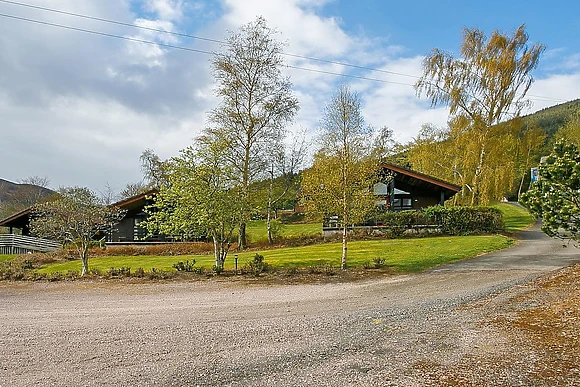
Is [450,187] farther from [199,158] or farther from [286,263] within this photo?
[199,158]

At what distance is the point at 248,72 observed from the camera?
2577cm

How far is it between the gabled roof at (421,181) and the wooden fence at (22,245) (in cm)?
2268

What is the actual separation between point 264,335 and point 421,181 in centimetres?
2361

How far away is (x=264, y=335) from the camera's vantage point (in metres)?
6.46

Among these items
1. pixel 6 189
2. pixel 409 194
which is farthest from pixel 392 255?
pixel 6 189

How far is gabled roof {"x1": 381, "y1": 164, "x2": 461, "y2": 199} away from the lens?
87.8 ft

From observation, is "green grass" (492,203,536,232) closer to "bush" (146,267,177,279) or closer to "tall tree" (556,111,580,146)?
"tall tree" (556,111,580,146)

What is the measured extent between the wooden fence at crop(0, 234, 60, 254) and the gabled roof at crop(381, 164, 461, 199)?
2268 centimetres

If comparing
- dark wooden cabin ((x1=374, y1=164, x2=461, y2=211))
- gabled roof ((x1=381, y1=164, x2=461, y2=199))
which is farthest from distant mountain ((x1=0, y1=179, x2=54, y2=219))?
gabled roof ((x1=381, y1=164, x2=461, y2=199))

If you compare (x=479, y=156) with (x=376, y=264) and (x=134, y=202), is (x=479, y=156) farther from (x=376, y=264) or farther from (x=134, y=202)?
(x=134, y=202)

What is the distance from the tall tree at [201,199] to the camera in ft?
45.8

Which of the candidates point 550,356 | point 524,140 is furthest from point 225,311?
point 524,140

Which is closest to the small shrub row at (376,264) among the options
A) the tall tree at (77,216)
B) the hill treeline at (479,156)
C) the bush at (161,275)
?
the bush at (161,275)

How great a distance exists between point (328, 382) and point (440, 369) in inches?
50.6
